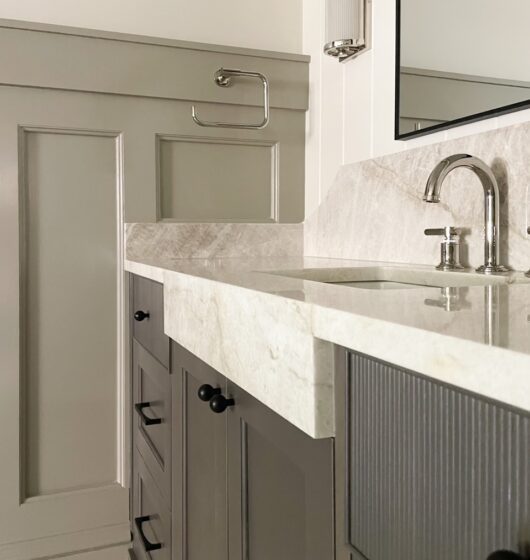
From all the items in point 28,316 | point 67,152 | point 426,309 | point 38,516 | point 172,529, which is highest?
point 67,152

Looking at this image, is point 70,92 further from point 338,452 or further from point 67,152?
point 338,452

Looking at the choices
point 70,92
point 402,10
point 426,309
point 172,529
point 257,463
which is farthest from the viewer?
point 70,92

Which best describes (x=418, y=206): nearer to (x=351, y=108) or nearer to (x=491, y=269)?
(x=491, y=269)

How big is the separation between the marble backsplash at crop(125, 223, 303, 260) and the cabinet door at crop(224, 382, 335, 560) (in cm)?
100

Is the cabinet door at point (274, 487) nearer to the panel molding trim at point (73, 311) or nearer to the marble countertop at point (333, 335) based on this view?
the marble countertop at point (333, 335)

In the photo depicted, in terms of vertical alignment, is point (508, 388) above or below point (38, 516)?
above

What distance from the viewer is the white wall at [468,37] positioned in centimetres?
110

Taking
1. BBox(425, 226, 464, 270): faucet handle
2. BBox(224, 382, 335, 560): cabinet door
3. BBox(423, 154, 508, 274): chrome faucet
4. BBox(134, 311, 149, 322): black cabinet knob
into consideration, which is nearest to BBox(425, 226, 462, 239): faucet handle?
BBox(425, 226, 464, 270): faucet handle

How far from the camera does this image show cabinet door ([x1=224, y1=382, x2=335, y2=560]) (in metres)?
0.62

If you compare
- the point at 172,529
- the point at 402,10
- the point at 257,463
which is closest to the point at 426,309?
the point at 257,463

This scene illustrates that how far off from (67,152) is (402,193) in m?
0.97

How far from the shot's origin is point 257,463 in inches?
31.6

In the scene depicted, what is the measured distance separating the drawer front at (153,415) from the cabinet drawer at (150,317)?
0.10 ft

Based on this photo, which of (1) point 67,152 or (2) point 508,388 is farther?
(1) point 67,152
